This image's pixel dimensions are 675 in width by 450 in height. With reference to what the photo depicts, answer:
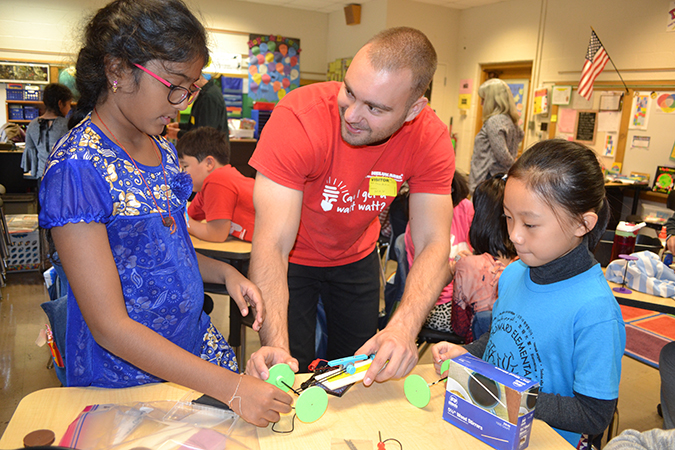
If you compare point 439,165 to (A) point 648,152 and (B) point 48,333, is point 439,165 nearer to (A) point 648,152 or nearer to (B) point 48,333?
(B) point 48,333

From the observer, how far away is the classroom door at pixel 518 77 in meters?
7.12

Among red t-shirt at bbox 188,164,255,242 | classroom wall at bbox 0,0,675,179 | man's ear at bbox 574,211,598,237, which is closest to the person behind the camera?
man's ear at bbox 574,211,598,237

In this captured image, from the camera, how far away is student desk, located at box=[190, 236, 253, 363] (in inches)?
102

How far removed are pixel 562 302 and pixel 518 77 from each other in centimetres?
695

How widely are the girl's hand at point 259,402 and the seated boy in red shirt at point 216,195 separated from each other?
5.91 feet

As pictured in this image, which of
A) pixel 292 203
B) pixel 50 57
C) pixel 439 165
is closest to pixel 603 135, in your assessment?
pixel 439 165

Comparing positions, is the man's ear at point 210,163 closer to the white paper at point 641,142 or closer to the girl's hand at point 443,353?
the girl's hand at point 443,353

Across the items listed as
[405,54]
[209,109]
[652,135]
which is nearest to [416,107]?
[405,54]

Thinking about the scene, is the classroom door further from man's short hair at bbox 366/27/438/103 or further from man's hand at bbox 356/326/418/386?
man's hand at bbox 356/326/418/386

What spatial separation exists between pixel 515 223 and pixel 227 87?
7.82 metres

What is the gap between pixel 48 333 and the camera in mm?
1354

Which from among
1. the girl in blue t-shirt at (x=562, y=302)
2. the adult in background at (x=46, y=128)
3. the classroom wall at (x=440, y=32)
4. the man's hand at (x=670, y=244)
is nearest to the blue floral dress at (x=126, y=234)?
the girl in blue t-shirt at (x=562, y=302)

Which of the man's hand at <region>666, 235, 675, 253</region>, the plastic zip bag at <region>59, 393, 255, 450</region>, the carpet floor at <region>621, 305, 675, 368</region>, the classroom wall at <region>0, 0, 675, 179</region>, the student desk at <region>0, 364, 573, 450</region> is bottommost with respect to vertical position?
the carpet floor at <region>621, 305, 675, 368</region>

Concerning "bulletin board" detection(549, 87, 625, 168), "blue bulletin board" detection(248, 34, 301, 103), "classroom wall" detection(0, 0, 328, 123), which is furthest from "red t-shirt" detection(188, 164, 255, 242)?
"blue bulletin board" detection(248, 34, 301, 103)
